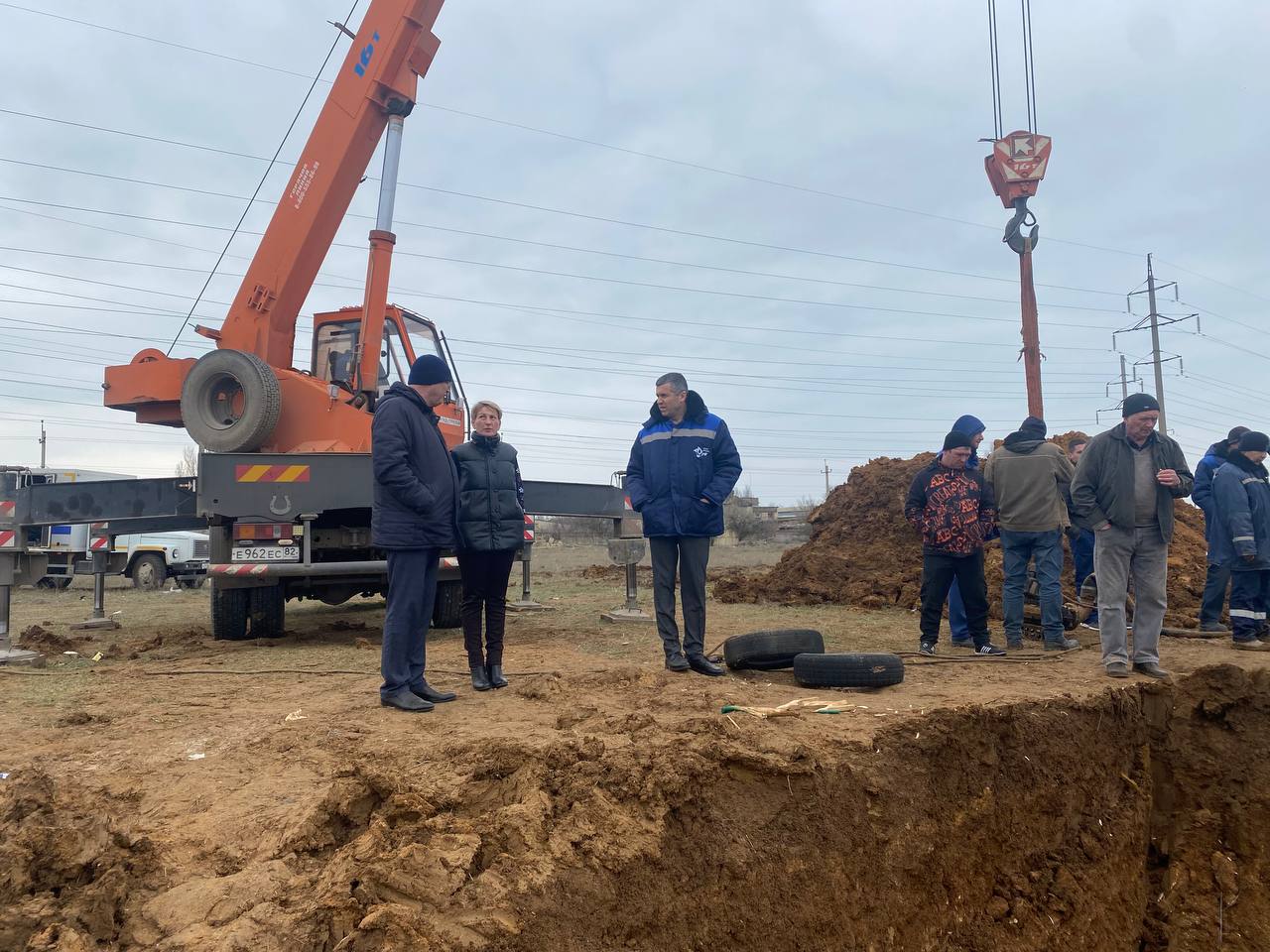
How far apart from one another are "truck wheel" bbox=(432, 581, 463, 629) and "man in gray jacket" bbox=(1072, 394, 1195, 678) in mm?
5275

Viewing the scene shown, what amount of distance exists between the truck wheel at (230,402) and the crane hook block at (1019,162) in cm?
962

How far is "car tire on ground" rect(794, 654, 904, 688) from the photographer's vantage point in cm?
467

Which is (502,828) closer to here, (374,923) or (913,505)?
(374,923)

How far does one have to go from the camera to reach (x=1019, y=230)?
37.0 feet

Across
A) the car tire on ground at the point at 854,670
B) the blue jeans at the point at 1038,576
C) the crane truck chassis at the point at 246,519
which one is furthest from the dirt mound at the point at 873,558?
the crane truck chassis at the point at 246,519

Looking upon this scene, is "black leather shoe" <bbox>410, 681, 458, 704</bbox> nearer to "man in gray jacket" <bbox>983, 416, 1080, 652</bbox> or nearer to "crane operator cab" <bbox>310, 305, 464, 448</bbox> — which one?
"crane operator cab" <bbox>310, 305, 464, 448</bbox>

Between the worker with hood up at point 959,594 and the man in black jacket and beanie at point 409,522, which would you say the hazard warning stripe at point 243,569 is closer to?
Result: the man in black jacket and beanie at point 409,522

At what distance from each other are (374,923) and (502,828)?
1.81 ft

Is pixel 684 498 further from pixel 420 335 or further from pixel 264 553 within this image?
pixel 420 335

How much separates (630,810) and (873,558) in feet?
28.3

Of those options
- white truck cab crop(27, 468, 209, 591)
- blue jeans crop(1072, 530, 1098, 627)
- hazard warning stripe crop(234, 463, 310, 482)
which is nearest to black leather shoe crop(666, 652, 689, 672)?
hazard warning stripe crop(234, 463, 310, 482)

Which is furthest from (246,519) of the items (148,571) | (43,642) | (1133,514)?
(148,571)

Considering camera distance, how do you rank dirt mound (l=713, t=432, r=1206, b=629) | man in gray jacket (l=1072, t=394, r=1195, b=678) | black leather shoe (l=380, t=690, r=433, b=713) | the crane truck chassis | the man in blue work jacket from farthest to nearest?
dirt mound (l=713, t=432, r=1206, b=629)
the crane truck chassis
man in gray jacket (l=1072, t=394, r=1195, b=678)
the man in blue work jacket
black leather shoe (l=380, t=690, r=433, b=713)

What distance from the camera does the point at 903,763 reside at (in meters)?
3.71
